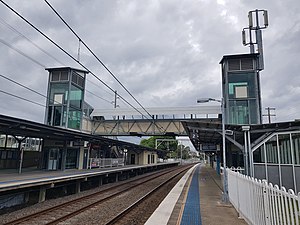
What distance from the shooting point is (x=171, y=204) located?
9469 millimetres

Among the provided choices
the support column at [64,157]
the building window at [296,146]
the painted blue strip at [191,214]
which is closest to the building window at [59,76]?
the support column at [64,157]

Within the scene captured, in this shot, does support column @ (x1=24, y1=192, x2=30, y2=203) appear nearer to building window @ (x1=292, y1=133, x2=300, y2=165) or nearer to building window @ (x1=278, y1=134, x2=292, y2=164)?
building window @ (x1=278, y1=134, x2=292, y2=164)

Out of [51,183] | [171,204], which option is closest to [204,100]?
[171,204]

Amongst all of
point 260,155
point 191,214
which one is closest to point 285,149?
point 260,155

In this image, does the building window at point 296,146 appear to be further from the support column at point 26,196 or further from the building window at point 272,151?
the support column at point 26,196

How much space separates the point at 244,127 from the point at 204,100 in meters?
2.17

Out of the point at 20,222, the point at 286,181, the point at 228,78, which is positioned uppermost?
the point at 228,78

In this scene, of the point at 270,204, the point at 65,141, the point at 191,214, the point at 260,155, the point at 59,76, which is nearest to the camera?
the point at 270,204

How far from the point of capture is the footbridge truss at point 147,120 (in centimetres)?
2940

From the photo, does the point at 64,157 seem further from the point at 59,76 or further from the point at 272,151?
the point at 272,151

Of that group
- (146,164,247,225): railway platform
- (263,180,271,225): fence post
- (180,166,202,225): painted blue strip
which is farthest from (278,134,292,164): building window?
(263,180,271,225): fence post

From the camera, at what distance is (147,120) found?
30469 mm

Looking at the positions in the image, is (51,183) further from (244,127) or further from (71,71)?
(71,71)

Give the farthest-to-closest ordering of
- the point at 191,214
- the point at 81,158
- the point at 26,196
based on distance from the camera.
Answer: the point at 81,158
the point at 26,196
the point at 191,214
